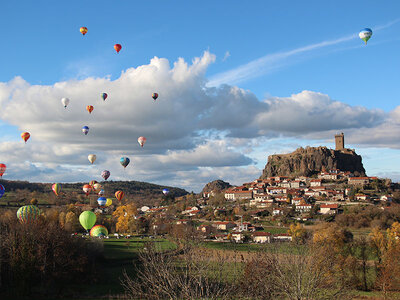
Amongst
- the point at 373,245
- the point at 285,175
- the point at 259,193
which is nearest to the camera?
the point at 373,245

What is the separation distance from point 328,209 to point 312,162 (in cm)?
6794

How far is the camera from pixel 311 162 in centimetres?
15638

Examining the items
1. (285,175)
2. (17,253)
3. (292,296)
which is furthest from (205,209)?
(292,296)

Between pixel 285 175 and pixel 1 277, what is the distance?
130251 mm

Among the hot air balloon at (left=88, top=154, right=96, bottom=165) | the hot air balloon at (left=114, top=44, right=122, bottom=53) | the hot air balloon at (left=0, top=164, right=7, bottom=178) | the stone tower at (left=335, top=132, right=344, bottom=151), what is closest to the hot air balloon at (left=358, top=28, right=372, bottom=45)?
the hot air balloon at (left=114, top=44, right=122, bottom=53)

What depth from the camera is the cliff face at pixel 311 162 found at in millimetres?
154462

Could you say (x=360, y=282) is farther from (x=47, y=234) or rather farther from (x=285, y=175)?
(x=285, y=175)

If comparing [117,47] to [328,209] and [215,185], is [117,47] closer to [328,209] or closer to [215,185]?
[328,209]

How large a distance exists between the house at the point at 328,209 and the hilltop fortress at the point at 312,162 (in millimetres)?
55810

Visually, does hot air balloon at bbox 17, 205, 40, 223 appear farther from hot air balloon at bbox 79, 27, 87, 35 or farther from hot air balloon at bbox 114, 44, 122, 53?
hot air balloon at bbox 79, 27, 87, 35

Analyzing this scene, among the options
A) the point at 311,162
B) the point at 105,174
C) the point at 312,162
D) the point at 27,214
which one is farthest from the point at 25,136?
the point at 312,162

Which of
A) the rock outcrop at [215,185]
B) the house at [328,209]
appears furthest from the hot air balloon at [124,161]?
the rock outcrop at [215,185]

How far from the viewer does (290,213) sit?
92.2 metres

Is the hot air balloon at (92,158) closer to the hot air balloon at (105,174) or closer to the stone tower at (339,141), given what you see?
the hot air balloon at (105,174)
